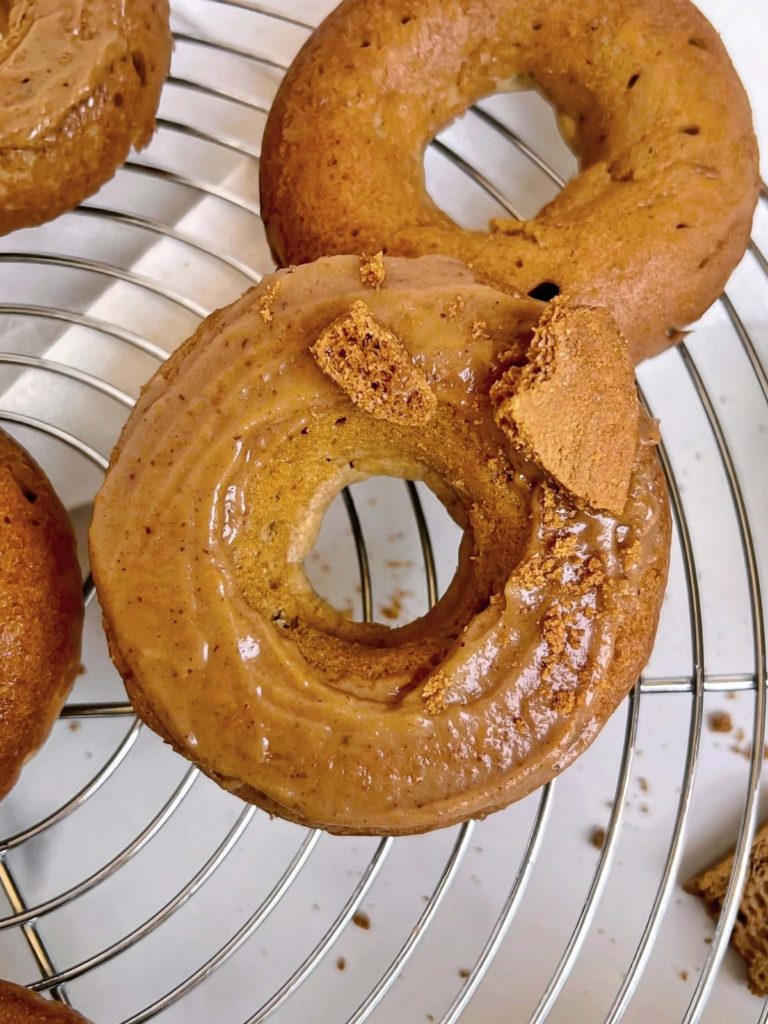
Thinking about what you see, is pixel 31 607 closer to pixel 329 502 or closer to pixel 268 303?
pixel 329 502

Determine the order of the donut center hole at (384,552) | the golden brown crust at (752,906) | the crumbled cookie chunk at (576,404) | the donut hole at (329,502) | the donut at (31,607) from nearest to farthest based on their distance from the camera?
the crumbled cookie chunk at (576,404) < the donut hole at (329,502) < the donut at (31,607) < the golden brown crust at (752,906) < the donut center hole at (384,552)

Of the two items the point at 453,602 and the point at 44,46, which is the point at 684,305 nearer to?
the point at 453,602

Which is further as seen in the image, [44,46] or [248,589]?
[44,46]

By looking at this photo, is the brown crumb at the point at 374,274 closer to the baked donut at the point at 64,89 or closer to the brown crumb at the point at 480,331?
the brown crumb at the point at 480,331

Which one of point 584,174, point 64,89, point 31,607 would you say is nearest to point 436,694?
point 31,607

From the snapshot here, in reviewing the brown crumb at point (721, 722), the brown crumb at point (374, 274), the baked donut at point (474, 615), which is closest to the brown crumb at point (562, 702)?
the baked donut at point (474, 615)

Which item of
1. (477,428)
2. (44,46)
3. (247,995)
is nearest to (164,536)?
(477,428)
